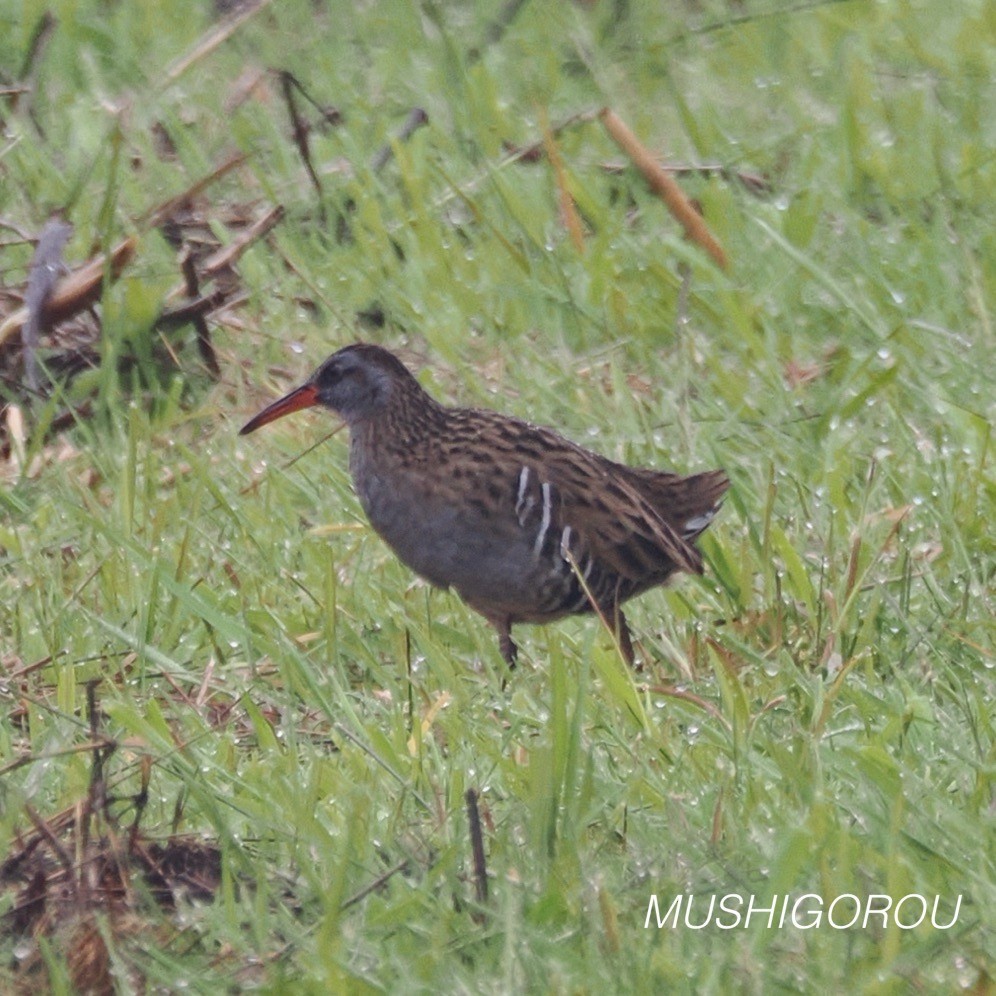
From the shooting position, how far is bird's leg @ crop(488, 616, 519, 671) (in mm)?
4621

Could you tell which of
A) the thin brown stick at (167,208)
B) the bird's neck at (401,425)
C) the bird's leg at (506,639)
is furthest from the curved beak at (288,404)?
the thin brown stick at (167,208)

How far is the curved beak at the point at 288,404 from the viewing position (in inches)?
209

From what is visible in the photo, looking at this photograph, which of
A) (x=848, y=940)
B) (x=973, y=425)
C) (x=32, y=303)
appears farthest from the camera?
(x=32, y=303)

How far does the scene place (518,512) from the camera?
15.6ft

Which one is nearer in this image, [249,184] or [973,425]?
[973,425]

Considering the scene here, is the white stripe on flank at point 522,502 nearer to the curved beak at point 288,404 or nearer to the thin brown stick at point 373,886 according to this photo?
the curved beak at point 288,404

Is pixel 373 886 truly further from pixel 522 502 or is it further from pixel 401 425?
pixel 401 425

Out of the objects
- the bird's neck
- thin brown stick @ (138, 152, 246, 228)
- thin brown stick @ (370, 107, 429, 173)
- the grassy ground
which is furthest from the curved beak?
thin brown stick @ (370, 107, 429, 173)

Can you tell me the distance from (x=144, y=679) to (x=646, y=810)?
115 cm

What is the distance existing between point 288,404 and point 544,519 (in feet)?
2.79

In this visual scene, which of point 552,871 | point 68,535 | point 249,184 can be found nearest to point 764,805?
point 552,871

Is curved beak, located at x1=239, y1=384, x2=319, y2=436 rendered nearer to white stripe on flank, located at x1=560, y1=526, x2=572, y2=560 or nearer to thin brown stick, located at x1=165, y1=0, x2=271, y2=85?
white stripe on flank, located at x1=560, y1=526, x2=572, y2=560

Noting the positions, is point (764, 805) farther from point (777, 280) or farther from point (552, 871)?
point (777, 280)

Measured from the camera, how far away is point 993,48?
24.7 feet
